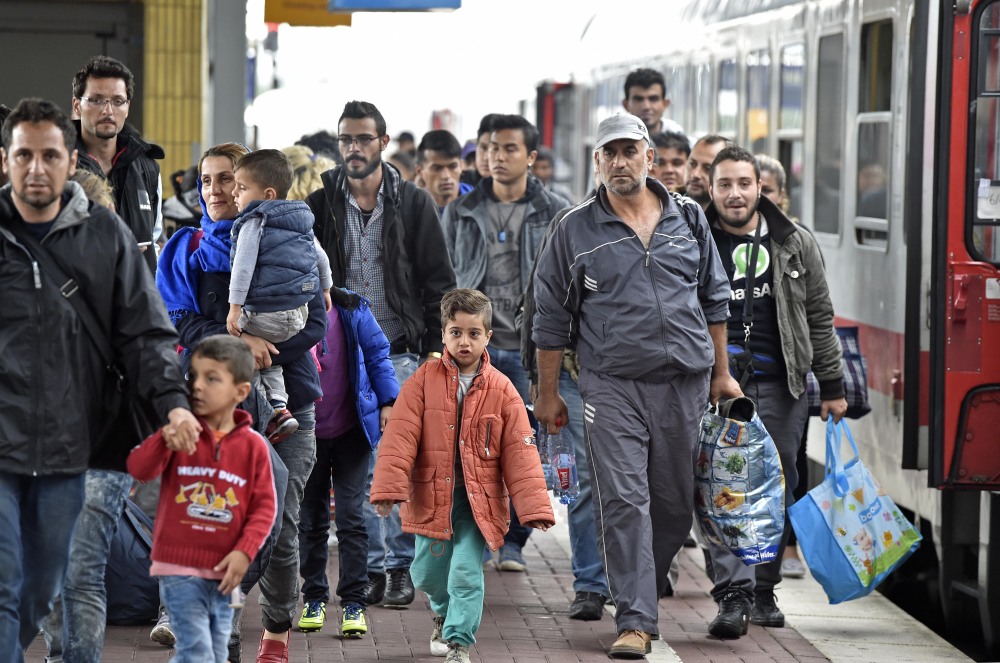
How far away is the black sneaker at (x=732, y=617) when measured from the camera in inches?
291

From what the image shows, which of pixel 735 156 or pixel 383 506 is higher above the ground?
pixel 735 156

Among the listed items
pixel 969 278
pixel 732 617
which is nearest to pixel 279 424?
pixel 732 617

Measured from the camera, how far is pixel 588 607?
303 inches

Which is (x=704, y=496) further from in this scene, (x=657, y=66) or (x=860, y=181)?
(x=657, y=66)

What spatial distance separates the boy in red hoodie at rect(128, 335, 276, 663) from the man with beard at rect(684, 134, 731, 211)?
155 inches

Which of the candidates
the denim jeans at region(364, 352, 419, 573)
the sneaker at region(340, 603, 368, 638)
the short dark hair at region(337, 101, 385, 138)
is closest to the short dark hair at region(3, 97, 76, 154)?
the sneaker at region(340, 603, 368, 638)

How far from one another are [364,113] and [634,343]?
1767 millimetres

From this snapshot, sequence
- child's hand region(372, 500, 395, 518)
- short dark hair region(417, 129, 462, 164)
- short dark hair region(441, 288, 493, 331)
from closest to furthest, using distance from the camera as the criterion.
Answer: child's hand region(372, 500, 395, 518) < short dark hair region(441, 288, 493, 331) < short dark hair region(417, 129, 462, 164)

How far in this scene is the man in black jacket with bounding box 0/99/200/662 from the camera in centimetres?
498

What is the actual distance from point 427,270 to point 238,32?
491cm

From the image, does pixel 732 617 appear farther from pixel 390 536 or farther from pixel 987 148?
pixel 987 148

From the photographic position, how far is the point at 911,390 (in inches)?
317

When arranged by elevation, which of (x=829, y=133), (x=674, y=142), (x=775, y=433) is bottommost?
(x=775, y=433)

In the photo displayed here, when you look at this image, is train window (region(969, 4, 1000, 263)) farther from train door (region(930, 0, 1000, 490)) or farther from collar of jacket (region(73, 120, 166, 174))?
collar of jacket (region(73, 120, 166, 174))
